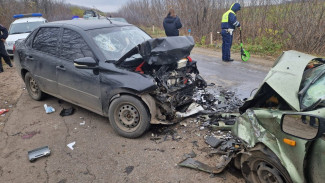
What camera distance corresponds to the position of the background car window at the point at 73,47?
4.38m

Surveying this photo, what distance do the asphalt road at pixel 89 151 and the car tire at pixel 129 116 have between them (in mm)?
148

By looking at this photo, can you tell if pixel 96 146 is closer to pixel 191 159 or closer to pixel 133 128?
pixel 133 128

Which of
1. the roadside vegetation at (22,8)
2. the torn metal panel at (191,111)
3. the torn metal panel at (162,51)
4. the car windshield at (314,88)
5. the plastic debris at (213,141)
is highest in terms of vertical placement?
the roadside vegetation at (22,8)

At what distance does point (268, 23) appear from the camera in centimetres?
1165

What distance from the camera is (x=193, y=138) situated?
394 centimetres

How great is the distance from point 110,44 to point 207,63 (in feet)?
18.7

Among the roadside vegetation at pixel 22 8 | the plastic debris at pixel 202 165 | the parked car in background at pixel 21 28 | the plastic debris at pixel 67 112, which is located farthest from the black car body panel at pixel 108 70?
the roadside vegetation at pixel 22 8

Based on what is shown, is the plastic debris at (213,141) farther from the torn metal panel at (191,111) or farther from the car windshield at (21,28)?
the car windshield at (21,28)

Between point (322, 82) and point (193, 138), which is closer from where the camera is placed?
point (322, 82)

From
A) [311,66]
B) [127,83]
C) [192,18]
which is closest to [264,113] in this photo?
[311,66]

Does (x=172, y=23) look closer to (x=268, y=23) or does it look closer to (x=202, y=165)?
(x=268, y=23)

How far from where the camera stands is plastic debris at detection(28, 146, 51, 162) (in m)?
3.60

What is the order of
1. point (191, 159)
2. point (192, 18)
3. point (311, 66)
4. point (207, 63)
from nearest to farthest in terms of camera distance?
point (311, 66)
point (191, 159)
point (207, 63)
point (192, 18)

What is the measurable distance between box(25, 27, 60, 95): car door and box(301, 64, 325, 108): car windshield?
14.0ft
